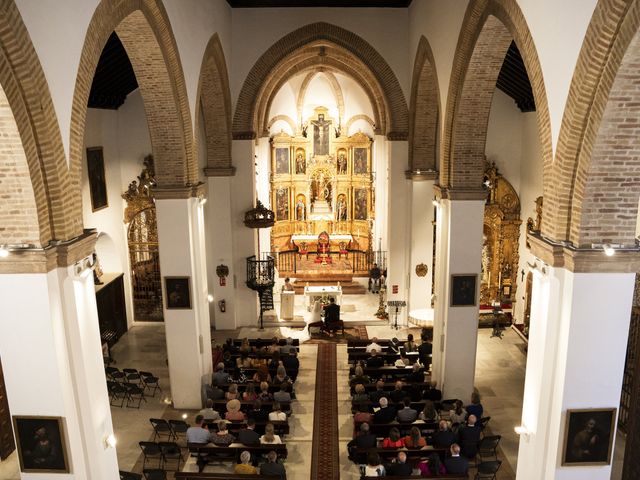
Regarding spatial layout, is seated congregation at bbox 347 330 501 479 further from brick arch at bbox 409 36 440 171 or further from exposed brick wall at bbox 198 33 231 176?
exposed brick wall at bbox 198 33 231 176

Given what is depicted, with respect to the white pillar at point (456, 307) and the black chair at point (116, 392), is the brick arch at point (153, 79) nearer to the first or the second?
the black chair at point (116, 392)

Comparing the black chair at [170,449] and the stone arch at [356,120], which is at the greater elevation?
the stone arch at [356,120]

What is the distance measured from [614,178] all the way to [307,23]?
1272 cm

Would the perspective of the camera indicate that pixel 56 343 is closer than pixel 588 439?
Yes

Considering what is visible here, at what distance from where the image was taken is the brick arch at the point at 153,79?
23.9 ft

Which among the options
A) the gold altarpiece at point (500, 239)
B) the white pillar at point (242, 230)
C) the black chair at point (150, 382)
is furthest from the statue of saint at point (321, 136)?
the black chair at point (150, 382)

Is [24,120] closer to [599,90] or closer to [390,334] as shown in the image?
[599,90]

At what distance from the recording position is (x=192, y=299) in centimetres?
1281

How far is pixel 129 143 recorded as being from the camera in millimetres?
18547

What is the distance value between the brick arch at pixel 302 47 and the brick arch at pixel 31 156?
11.5 metres

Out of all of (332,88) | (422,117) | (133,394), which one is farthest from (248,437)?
(332,88)

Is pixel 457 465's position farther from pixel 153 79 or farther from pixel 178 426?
pixel 153 79

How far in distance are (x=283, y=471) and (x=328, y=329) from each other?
849 centimetres

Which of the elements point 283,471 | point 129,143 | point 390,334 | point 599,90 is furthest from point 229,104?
point 599,90
